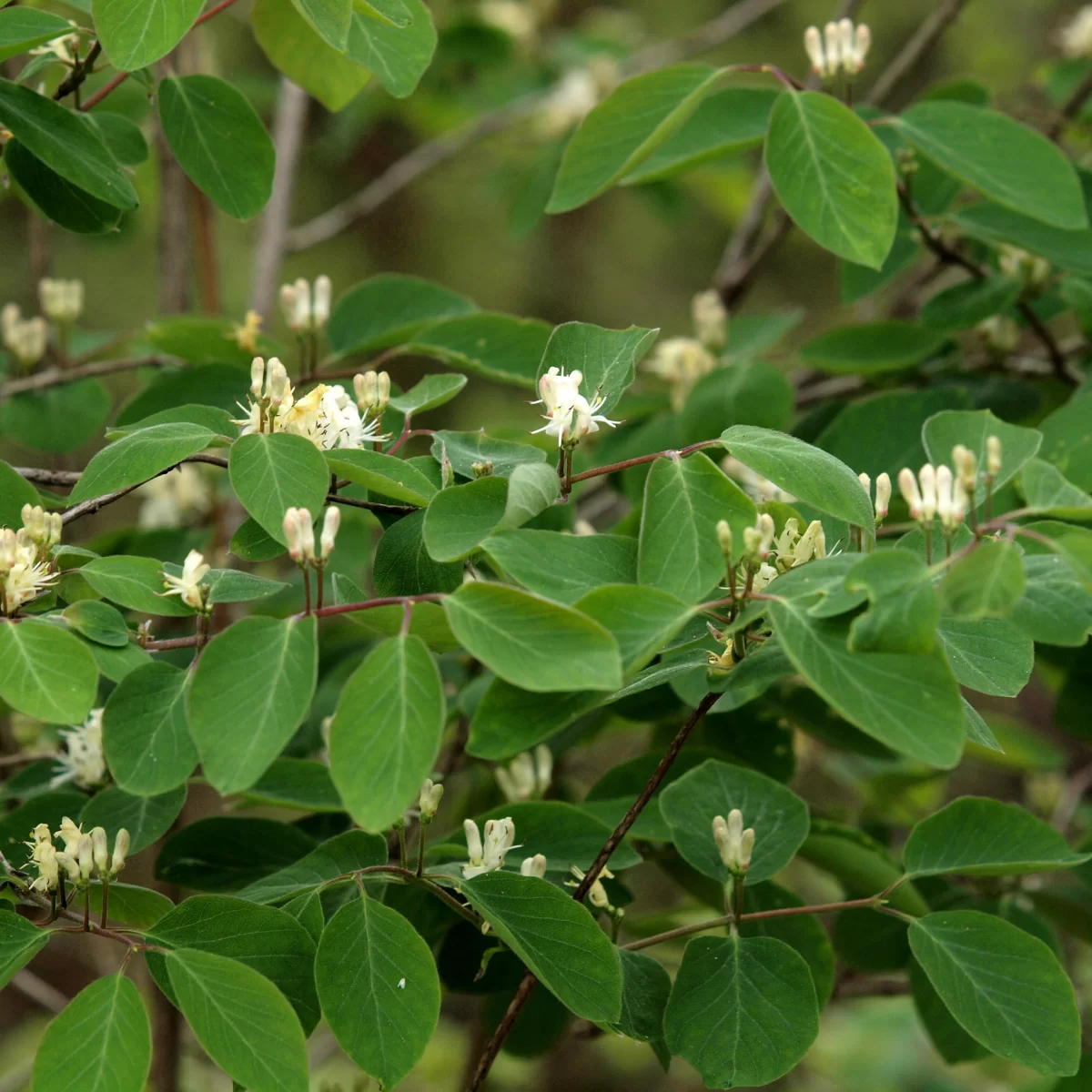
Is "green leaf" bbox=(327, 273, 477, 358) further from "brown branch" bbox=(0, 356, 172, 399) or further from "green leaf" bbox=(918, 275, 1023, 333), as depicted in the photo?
"green leaf" bbox=(918, 275, 1023, 333)

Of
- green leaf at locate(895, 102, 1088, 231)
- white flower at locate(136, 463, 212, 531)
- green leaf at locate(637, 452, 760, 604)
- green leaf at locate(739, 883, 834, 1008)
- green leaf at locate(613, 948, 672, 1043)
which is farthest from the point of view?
white flower at locate(136, 463, 212, 531)

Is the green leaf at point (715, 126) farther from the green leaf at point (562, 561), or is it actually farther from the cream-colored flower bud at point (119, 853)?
the cream-colored flower bud at point (119, 853)

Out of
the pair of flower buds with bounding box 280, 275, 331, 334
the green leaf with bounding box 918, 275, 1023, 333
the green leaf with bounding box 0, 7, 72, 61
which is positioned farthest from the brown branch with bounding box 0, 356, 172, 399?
the green leaf with bounding box 918, 275, 1023, 333

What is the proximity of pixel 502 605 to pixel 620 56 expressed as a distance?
1.62 m

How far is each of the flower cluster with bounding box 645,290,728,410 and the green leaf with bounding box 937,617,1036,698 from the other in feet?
1.93

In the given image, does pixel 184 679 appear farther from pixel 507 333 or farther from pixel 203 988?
pixel 507 333

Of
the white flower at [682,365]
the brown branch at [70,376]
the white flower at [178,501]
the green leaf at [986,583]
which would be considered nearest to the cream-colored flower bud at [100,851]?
the green leaf at [986,583]

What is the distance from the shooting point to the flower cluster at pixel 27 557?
0.58m

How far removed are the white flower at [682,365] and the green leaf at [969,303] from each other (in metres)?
0.21

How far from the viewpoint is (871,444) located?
98 centimetres

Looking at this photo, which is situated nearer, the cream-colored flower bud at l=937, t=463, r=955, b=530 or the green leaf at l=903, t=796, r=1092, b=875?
the cream-colored flower bud at l=937, t=463, r=955, b=530

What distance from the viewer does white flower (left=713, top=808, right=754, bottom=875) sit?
2.23 feet

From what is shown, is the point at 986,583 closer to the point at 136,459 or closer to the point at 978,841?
the point at 978,841

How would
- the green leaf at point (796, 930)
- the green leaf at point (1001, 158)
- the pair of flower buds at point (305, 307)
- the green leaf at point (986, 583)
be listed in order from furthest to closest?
the pair of flower buds at point (305, 307) → the green leaf at point (1001, 158) → the green leaf at point (796, 930) → the green leaf at point (986, 583)
